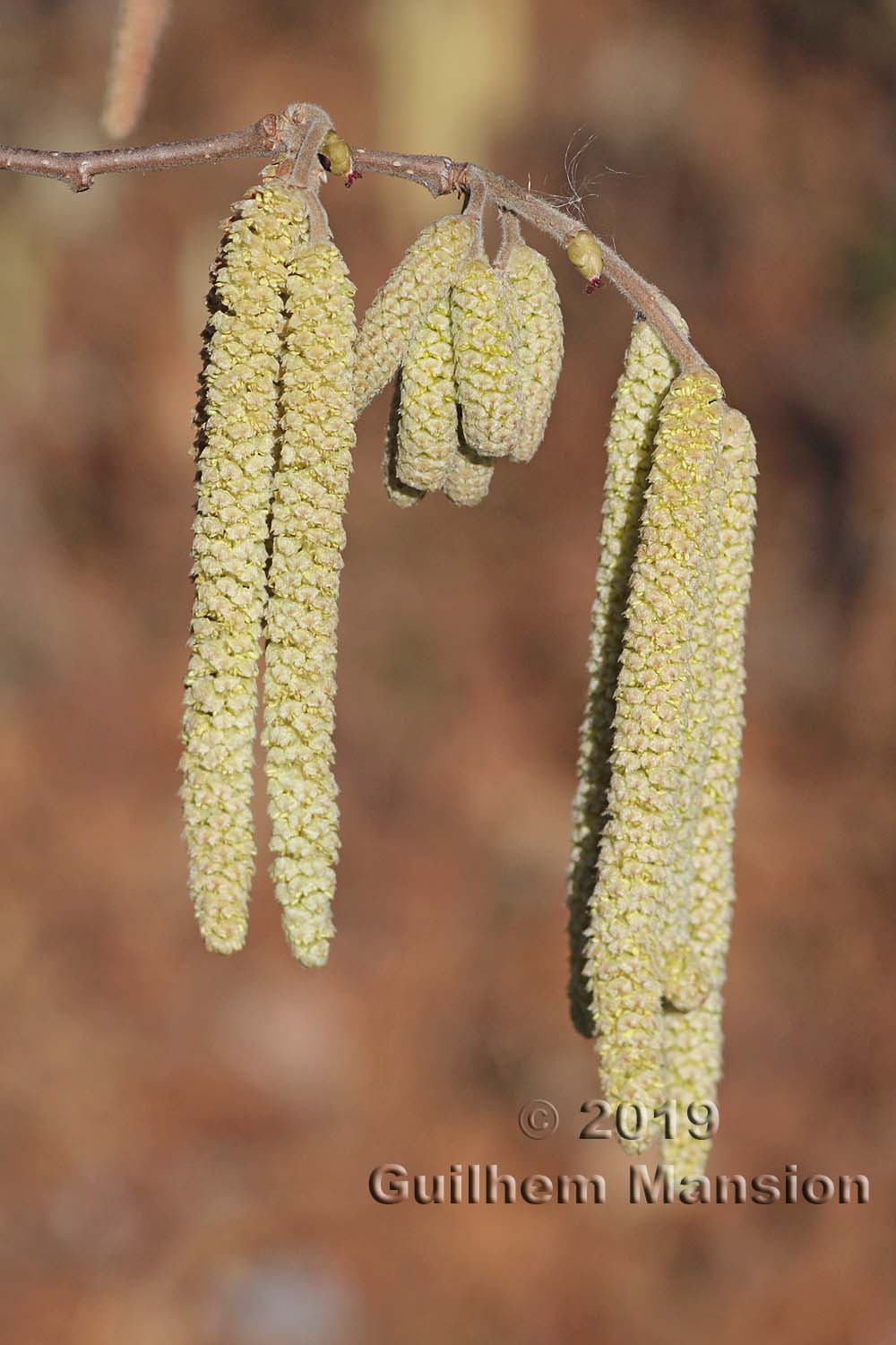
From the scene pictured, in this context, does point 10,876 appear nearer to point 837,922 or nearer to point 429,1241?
point 429,1241

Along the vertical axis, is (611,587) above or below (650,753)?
above

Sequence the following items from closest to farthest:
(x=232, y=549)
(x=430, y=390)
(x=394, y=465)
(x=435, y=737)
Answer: (x=232, y=549)
(x=430, y=390)
(x=394, y=465)
(x=435, y=737)

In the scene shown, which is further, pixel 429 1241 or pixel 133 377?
pixel 133 377

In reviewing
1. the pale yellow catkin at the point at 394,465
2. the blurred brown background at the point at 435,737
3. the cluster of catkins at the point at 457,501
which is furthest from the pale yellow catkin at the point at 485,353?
the blurred brown background at the point at 435,737

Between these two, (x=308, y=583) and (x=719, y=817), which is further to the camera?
(x=719, y=817)

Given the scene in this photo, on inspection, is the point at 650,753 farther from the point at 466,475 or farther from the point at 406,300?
the point at 406,300

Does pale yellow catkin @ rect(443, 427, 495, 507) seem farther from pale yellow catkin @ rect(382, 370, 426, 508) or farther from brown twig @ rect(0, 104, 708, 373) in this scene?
brown twig @ rect(0, 104, 708, 373)

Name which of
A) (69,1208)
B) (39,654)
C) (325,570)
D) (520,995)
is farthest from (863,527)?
(325,570)

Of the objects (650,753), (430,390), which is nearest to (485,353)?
(430,390)
